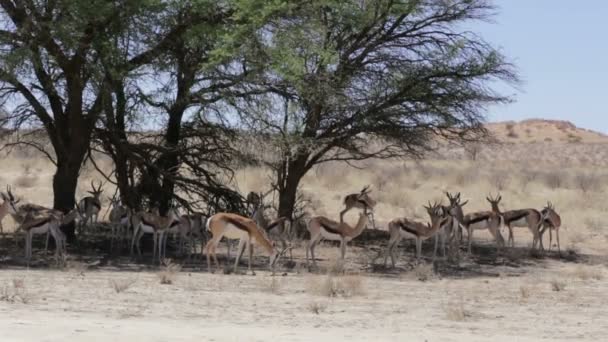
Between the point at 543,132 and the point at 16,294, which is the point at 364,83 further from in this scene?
the point at 543,132

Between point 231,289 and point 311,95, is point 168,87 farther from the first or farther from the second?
point 231,289

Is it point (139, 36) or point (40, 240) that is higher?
point (139, 36)

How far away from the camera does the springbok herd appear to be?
18828 mm

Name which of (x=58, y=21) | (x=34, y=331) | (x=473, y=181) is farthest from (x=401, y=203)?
(x=34, y=331)

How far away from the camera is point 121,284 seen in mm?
15055

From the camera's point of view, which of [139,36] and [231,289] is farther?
[139,36]

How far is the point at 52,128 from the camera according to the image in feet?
69.7

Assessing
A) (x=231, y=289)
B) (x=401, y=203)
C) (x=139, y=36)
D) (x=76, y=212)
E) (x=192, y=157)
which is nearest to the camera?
(x=231, y=289)

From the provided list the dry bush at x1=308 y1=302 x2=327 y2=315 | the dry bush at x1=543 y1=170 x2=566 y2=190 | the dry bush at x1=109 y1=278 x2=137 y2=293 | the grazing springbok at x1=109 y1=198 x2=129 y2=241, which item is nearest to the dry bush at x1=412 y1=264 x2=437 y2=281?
the dry bush at x1=109 y1=278 x2=137 y2=293

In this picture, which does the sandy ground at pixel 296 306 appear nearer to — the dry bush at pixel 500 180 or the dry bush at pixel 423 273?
the dry bush at pixel 423 273

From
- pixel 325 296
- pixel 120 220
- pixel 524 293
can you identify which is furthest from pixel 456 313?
pixel 120 220

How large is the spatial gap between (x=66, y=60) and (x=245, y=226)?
4.61 metres

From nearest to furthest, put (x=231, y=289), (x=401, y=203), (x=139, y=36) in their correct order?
(x=231, y=289) → (x=139, y=36) → (x=401, y=203)

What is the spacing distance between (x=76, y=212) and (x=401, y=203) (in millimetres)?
17579
